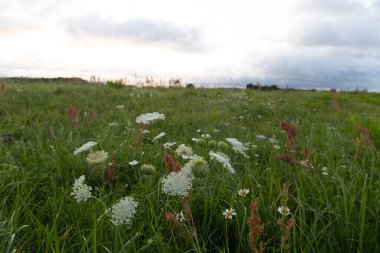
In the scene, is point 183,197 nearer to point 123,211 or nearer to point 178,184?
point 178,184

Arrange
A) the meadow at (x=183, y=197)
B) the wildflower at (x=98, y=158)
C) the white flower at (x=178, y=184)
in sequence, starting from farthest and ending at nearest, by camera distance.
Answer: the wildflower at (x=98, y=158), the meadow at (x=183, y=197), the white flower at (x=178, y=184)

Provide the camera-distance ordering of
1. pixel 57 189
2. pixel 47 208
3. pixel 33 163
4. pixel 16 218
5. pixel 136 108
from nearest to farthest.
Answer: pixel 16 218 < pixel 47 208 < pixel 57 189 < pixel 33 163 < pixel 136 108

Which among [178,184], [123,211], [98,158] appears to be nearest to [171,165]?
[178,184]

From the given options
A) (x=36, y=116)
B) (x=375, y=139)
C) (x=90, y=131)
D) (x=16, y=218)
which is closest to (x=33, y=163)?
(x=16, y=218)

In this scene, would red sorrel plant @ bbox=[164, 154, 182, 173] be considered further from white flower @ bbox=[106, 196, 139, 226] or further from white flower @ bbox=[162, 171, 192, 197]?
white flower @ bbox=[106, 196, 139, 226]

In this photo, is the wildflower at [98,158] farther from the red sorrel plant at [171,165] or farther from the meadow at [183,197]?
the red sorrel plant at [171,165]

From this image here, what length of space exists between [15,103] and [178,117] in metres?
3.01

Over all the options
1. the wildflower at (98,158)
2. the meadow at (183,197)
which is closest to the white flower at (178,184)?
the meadow at (183,197)

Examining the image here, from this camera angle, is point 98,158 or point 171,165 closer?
point 171,165

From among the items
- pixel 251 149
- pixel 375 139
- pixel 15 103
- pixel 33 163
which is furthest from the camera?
pixel 15 103

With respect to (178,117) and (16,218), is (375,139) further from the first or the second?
(16,218)

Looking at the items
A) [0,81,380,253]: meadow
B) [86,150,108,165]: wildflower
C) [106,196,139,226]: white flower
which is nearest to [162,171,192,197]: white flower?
[0,81,380,253]: meadow

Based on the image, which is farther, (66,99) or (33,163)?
(66,99)

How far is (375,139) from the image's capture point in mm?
4129
